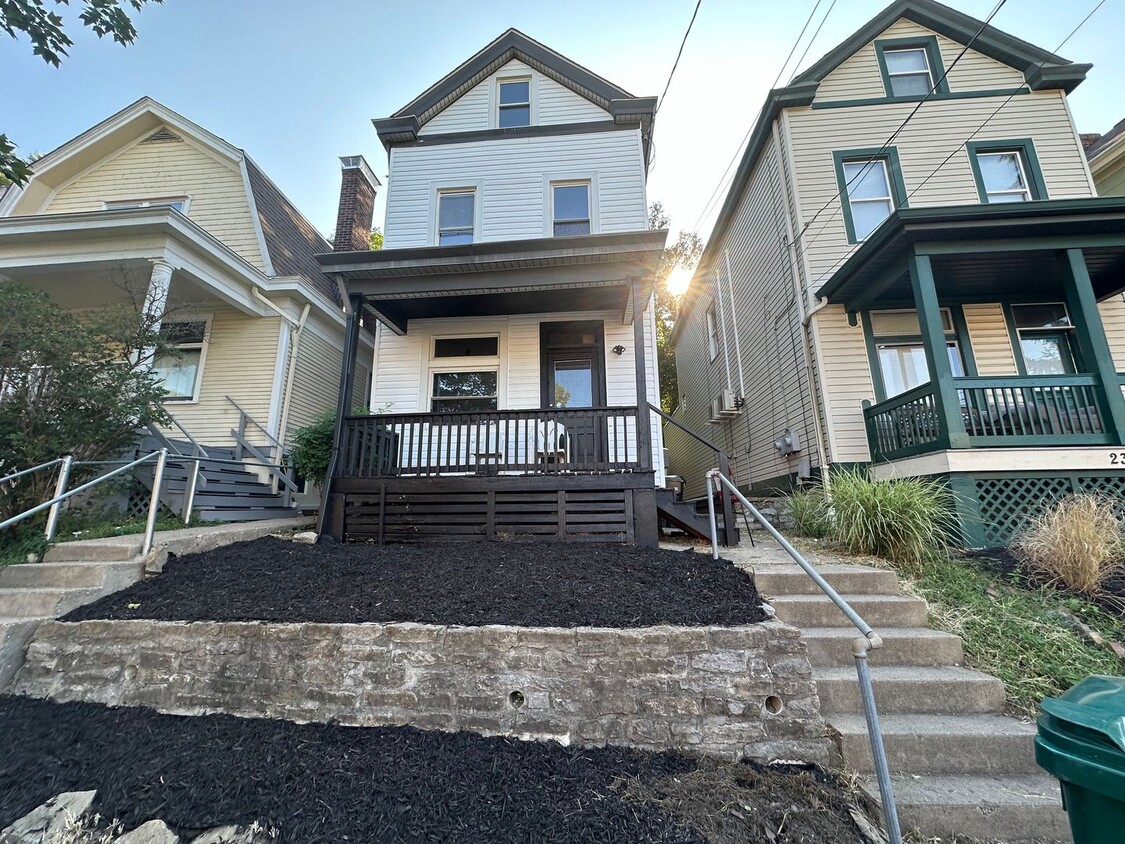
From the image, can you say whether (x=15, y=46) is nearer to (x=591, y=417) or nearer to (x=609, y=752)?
(x=591, y=417)

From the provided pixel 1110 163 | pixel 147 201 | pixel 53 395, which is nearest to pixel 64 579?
pixel 53 395

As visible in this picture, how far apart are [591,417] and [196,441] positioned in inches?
275

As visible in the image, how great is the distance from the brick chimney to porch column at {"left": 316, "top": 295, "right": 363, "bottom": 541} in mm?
4620

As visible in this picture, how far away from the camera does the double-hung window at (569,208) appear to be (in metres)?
7.65

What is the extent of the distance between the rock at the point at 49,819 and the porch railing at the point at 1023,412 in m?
7.31

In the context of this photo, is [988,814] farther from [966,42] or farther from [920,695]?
[966,42]

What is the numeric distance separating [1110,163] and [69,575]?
15.5 m

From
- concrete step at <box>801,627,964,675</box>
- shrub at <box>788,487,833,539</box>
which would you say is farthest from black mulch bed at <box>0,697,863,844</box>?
shrub at <box>788,487,833,539</box>

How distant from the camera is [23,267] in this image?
7113 mm

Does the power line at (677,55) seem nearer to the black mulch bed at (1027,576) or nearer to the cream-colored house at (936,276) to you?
the cream-colored house at (936,276)

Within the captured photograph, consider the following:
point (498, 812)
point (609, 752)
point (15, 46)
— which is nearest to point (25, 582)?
point (498, 812)

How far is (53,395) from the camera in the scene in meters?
4.58

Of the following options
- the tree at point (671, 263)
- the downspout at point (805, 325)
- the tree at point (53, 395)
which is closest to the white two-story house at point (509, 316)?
the tree at point (53, 395)

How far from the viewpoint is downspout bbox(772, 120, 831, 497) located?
6621 millimetres
